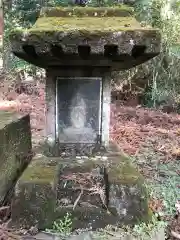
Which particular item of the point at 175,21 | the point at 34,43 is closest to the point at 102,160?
the point at 34,43

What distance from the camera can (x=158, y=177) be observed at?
4551mm

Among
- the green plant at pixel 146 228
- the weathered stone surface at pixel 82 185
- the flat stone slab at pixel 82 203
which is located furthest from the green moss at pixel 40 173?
the green plant at pixel 146 228

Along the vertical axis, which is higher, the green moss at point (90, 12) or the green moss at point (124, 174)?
the green moss at point (90, 12)

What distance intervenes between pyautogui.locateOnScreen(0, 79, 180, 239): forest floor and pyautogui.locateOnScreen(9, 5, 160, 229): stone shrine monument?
511 mm

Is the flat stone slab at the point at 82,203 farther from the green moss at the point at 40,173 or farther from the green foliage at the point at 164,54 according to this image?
the green foliage at the point at 164,54

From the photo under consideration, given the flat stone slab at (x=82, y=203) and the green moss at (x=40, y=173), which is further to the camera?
the green moss at (x=40, y=173)

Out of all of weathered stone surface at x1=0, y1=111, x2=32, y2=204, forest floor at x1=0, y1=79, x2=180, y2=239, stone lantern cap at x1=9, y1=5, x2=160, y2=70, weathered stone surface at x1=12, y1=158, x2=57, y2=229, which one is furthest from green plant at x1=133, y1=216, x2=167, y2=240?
stone lantern cap at x1=9, y1=5, x2=160, y2=70

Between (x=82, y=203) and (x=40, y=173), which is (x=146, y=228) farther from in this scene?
(x=40, y=173)

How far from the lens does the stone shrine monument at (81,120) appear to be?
3299 millimetres

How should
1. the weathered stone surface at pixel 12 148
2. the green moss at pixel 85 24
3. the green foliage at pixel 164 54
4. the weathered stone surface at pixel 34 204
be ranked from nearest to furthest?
the weathered stone surface at pixel 34 204 → the green moss at pixel 85 24 → the weathered stone surface at pixel 12 148 → the green foliage at pixel 164 54

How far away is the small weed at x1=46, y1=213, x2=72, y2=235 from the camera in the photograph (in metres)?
3.21

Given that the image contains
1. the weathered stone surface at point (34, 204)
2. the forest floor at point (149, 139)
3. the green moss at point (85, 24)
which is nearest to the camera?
the weathered stone surface at point (34, 204)

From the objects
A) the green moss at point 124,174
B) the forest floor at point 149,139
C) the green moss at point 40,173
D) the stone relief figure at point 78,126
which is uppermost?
the stone relief figure at point 78,126

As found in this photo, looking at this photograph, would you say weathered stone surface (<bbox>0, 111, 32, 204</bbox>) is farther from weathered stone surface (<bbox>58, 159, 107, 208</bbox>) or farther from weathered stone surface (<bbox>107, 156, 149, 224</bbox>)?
weathered stone surface (<bbox>107, 156, 149, 224</bbox>)
